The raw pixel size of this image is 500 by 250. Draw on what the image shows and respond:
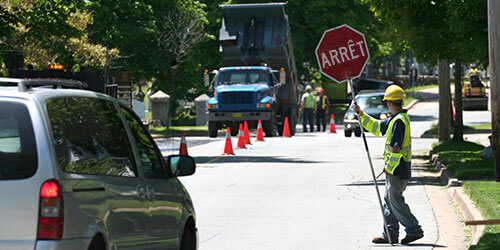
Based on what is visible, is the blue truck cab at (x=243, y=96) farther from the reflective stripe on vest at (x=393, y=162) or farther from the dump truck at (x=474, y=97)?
the dump truck at (x=474, y=97)

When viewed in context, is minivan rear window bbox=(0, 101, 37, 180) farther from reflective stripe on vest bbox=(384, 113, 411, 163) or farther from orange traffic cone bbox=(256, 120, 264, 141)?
orange traffic cone bbox=(256, 120, 264, 141)

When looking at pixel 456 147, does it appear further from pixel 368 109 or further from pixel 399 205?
pixel 399 205

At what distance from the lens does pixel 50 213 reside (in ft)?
17.3

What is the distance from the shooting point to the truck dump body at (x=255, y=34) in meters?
35.3

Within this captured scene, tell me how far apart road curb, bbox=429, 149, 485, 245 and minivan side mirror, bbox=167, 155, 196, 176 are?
4.48 m

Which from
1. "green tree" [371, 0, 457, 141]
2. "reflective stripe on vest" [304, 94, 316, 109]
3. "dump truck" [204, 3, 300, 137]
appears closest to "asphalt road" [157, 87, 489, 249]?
"green tree" [371, 0, 457, 141]

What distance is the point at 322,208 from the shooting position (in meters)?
14.7

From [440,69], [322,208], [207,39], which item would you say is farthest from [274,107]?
[322,208]

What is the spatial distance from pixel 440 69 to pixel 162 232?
23215 millimetres

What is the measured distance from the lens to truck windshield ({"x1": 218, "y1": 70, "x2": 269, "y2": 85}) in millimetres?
35516

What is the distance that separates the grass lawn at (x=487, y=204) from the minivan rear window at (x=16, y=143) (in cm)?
589

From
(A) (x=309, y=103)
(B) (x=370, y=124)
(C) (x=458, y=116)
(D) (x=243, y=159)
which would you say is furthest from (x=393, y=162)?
(A) (x=309, y=103)

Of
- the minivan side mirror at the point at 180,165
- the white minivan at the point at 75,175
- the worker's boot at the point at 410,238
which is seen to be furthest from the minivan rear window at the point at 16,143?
the worker's boot at the point at 410,238

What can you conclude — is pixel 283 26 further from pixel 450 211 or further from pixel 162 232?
pixel 162 232
